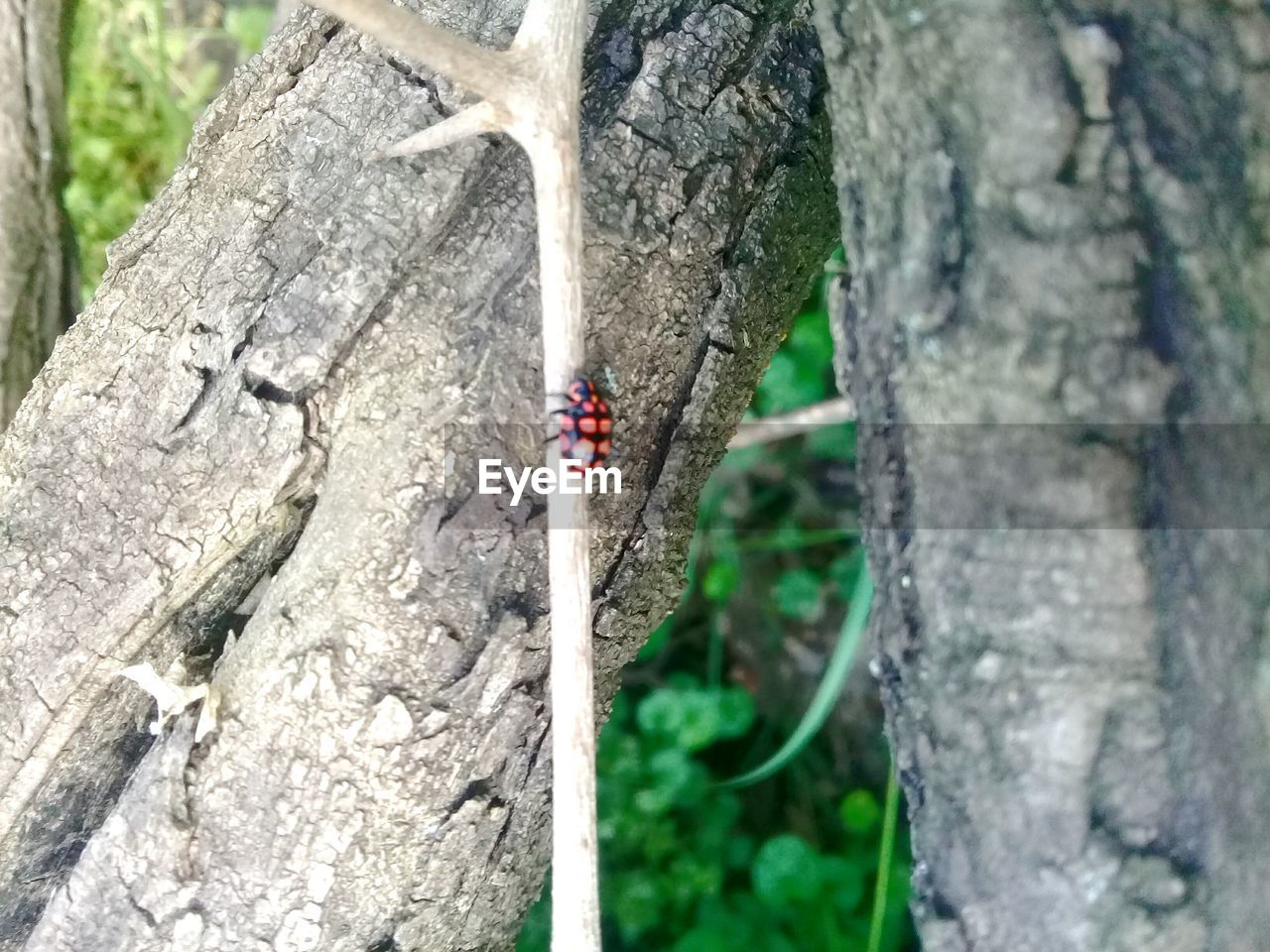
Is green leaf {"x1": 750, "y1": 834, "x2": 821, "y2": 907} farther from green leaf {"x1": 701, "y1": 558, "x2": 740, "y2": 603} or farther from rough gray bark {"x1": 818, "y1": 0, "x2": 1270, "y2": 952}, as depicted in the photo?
rough gray bark {"x1": 818, "y1": 0, "x2": 1270, "y2": 952}

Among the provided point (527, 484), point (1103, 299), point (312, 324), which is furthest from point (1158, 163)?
point (312, 324)

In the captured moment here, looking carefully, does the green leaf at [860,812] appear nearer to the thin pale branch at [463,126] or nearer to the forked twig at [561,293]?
the forked twig at [561,293]

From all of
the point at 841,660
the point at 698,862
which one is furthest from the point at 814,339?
the point at 698,862

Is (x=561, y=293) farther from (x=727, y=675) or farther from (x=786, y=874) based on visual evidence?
(x=727, y=675)

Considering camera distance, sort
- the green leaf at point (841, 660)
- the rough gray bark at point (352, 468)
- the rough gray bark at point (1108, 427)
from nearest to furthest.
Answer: the rough gray bark at point (1108, 427) < the rough gray bark at point (352, 468) < the green leaf at point (841, 660)

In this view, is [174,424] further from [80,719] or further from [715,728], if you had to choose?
[715,728]

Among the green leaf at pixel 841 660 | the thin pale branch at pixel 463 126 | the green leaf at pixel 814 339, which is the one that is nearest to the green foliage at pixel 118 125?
the green leaf at pixel 814 339
